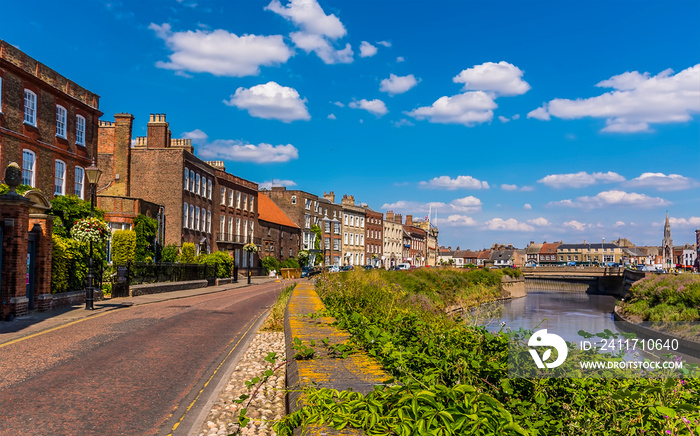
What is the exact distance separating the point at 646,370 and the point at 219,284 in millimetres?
35767

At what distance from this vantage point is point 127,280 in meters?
23.2

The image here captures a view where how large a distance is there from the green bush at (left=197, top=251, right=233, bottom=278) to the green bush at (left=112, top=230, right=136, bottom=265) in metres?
8.16

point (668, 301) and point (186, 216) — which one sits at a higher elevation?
point (186, 216)

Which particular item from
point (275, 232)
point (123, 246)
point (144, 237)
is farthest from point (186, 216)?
point (275, 232)

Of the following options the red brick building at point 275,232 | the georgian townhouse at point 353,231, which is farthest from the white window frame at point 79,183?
the georgian townhouse at point 353,231

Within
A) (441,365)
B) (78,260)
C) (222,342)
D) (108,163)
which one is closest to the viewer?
(441,365)

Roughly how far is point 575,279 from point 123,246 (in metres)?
70.7

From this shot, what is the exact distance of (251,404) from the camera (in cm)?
634

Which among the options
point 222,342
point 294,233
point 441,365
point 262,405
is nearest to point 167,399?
point 262,405

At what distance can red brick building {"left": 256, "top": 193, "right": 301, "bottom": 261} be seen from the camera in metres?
63.7

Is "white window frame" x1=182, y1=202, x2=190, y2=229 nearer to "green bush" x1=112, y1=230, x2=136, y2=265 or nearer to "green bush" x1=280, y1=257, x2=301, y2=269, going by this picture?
"green bush" x1=112, y1=230, x2=136, y2=265

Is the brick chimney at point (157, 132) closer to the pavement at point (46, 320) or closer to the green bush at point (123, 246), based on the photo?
the green bush at point (123, 246)

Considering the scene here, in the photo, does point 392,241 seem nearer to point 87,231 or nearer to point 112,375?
point 87,231

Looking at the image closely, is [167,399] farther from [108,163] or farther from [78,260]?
[108,163]
